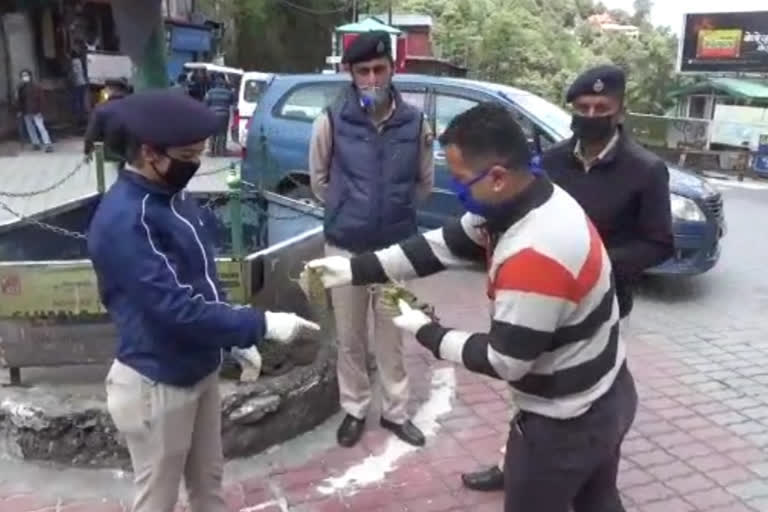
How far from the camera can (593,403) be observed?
81.3 inches

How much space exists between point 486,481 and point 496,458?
34 cm

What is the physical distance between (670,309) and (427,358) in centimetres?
247

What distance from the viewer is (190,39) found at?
19547mm

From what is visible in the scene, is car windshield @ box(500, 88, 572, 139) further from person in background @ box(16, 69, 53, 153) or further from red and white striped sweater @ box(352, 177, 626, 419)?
person in background @ box(16, 69, 53, 153)

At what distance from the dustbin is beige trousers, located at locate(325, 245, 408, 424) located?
15169 mm

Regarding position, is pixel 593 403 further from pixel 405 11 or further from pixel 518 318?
pixel 405 11

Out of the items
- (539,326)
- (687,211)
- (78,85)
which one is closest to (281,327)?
(539,326)

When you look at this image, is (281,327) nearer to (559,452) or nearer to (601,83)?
(559,452)

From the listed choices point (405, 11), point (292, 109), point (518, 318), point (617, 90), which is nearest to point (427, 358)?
point (617, 90)

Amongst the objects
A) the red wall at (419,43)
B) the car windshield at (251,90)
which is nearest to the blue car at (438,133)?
the car windshield at (251,90)

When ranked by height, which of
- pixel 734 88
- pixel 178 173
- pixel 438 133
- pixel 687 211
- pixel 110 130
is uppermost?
pixel 110 130

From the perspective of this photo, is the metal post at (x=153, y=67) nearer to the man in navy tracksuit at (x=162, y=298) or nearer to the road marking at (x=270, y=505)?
the man in navy tracksuit at (x=162, y=298)

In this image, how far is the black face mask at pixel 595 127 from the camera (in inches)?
114

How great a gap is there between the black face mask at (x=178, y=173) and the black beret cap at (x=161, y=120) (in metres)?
0.07
